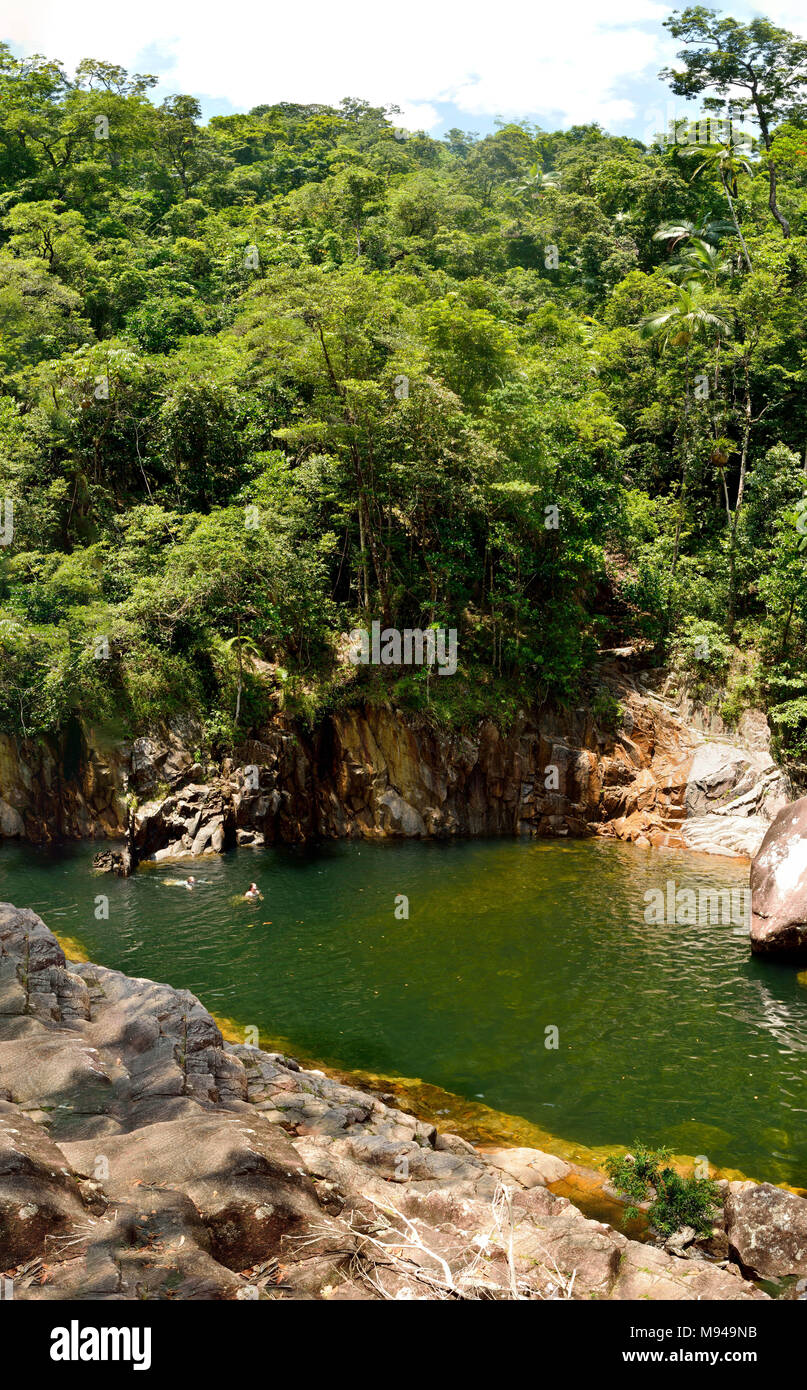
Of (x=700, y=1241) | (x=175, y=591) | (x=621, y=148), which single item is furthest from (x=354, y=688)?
(x=621, y=148)

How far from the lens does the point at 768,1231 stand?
8.34 m

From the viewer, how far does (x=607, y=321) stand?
122ft

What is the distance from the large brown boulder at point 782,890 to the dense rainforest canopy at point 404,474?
793cm

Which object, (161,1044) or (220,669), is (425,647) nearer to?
(220,669)

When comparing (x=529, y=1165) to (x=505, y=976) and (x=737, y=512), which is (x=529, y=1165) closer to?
(x=505, y=976)

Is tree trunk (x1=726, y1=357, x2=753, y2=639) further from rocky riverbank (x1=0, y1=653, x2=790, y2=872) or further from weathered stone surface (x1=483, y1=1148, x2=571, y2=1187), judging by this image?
weathered stone surface (x1=483, y1=1148, x2=571, y2=1187)

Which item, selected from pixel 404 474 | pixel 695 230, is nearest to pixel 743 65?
pixel 695 230

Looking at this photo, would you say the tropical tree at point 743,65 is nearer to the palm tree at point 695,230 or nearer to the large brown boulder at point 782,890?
the palm tree at point 695,230

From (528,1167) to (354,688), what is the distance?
672 inches

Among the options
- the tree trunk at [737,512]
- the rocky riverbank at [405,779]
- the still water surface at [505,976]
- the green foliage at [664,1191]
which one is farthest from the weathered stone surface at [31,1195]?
the tree trunk at [737,512]

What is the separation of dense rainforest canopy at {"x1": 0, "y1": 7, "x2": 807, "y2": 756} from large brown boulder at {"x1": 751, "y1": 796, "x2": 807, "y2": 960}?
7.93 m

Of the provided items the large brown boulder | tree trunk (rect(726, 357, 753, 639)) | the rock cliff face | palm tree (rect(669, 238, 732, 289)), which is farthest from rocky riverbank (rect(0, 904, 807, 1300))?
palm tree (rect(669, 238, 732, 289))

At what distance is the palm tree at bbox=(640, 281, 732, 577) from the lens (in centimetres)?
2831

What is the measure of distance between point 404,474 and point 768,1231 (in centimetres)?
2045
